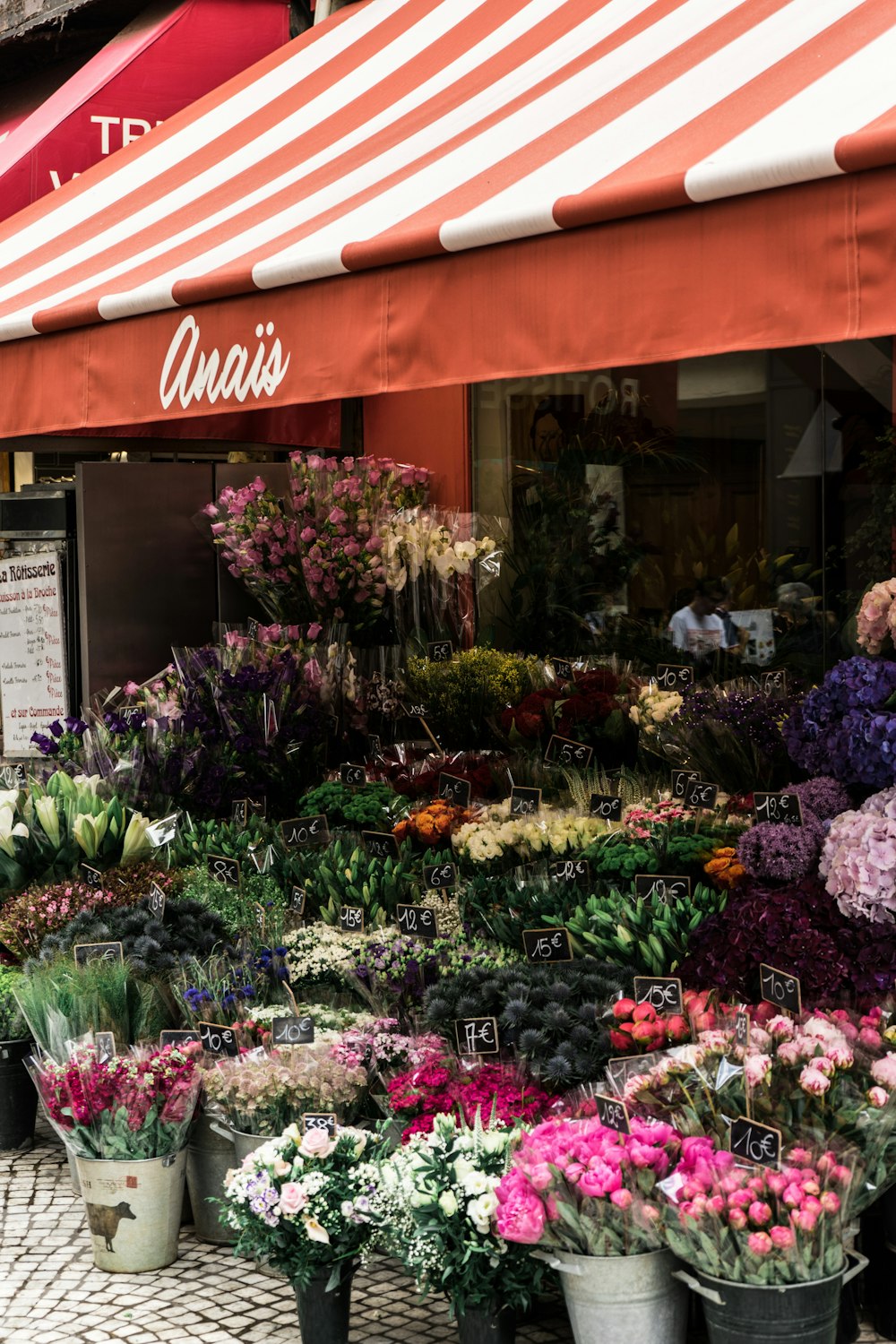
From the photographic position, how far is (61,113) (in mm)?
7938

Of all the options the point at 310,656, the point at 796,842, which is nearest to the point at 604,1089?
the point at 796,842

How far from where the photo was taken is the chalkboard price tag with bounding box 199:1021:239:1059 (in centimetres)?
371

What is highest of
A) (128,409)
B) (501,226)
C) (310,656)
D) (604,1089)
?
(501,226)

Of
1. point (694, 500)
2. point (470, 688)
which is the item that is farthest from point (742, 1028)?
point (694, 500)

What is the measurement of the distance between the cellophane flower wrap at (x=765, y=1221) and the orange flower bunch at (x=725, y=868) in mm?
1378

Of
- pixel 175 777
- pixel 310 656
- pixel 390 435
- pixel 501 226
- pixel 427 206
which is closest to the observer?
pixel 501 226

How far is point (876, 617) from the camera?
3770mm

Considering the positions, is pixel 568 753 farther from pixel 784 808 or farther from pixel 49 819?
pixel 49 819

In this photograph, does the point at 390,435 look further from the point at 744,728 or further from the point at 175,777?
the point at 744,728

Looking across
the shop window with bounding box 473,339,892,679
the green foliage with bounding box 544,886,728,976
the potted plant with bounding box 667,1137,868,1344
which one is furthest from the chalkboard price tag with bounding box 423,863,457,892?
the shop window with bounding box 473,339,892,679

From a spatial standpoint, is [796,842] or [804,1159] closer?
[804,1159]

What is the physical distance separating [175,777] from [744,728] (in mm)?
2040

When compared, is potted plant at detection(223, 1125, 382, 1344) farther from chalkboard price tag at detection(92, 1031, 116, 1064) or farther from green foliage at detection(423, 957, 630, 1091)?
chalkboard price tag at detection(92, 1031, 116, 1064)

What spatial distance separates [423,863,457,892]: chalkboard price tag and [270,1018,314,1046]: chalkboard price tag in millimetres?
840
